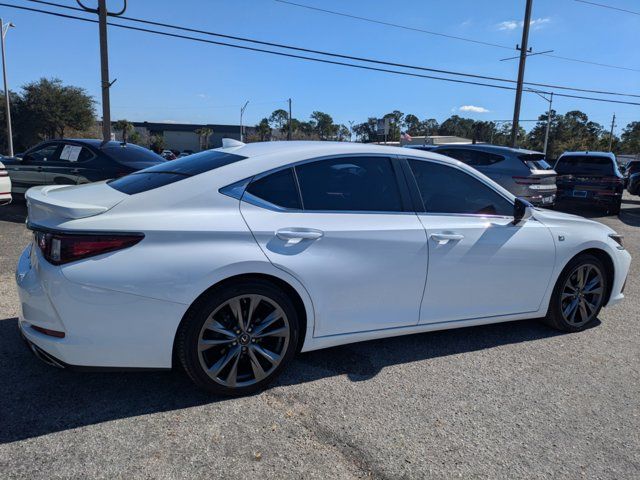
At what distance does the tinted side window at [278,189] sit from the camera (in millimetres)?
3098

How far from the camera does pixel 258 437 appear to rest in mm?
2674

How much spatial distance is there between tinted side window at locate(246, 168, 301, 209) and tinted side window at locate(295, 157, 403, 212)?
0.21ft

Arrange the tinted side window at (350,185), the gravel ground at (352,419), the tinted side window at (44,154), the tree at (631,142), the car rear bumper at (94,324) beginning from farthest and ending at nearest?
the tree at (631,142) → the tinted side window at (44,154) → the tinted side window at (350,185) → the car rear bumper at (94,324) → the gravel ground at (352,419)

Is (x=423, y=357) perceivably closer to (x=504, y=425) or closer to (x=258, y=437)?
→ (x=504, y=425)

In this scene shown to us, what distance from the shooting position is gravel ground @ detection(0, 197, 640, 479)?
246 cm

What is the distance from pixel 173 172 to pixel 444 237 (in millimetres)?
1937

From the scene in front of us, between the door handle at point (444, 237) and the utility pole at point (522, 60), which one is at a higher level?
the utility pole at point (522, 60)

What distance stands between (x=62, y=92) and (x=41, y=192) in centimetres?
5039

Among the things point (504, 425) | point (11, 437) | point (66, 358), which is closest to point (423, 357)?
point (504, 425)

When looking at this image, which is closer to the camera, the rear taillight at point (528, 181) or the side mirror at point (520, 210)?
the side mirror at point (520, 210)

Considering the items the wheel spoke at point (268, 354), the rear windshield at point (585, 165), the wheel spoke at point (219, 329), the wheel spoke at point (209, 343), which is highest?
the rear windshield at point (585, 165)

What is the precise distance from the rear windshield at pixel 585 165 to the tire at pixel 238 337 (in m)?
12.4

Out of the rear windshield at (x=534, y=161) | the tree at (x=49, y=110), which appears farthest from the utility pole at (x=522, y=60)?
the tree at (x=49, y=110)

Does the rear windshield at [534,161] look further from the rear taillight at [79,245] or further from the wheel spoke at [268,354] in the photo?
the rear taillight at [79,245]
